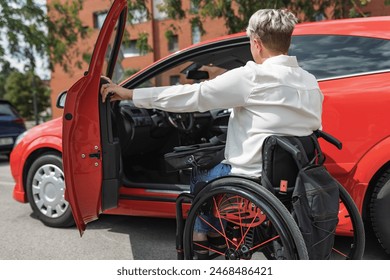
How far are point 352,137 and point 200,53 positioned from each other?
4.15ft

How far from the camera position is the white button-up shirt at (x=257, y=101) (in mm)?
1858

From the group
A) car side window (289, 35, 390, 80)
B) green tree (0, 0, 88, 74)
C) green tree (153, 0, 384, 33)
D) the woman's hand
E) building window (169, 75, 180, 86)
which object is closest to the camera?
the woman's hand

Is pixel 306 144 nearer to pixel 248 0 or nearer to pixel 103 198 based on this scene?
pixel 103 198

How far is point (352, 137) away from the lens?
2.54 metres

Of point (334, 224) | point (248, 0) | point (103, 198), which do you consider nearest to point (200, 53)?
point (103, 198)

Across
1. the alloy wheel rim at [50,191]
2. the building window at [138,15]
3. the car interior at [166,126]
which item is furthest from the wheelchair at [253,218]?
the building window at [138,15]

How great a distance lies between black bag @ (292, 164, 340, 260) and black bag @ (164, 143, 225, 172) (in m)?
0.57

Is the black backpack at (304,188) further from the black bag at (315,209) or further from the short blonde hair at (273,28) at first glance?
the short blonde hair at (273,28)

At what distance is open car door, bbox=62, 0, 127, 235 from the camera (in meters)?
2.45

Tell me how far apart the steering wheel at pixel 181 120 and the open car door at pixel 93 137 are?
3.25 feet

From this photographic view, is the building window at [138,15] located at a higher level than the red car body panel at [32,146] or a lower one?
higher

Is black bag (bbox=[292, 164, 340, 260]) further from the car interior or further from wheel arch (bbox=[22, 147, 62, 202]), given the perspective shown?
wheel arch (bbox=[22, 147, 62, 202])

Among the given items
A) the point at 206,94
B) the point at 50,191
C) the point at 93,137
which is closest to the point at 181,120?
the point at 93,137

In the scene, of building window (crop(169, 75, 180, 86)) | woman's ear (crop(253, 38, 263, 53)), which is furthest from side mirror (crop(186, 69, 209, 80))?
woman's ear (crop(253, 38, 263, 53))
